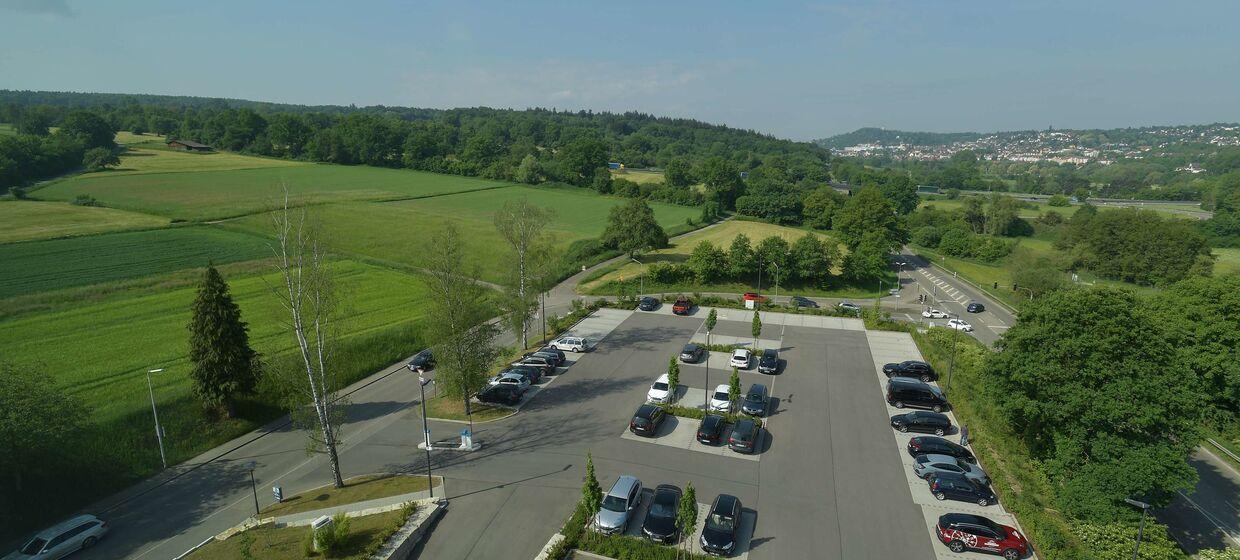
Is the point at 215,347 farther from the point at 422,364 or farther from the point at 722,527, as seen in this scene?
the point at 722,527

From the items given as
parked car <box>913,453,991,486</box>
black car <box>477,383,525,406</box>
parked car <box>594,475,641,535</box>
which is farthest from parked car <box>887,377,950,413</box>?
black car <box>477,383,525,406</box>

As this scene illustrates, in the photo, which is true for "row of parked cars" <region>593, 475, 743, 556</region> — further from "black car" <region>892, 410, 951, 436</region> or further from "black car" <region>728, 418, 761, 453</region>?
"black car" <region>892, 410, 951, 436</region>

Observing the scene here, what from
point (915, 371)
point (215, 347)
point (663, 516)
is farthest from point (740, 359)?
point (215, 347)

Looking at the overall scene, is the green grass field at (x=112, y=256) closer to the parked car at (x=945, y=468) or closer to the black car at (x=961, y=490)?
the parked car at (x=945, y=468)

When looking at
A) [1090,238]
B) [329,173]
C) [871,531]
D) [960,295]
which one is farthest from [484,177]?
[871,531]

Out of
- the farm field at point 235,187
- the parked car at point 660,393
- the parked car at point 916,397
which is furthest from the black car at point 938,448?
the farm field at point 235,187
